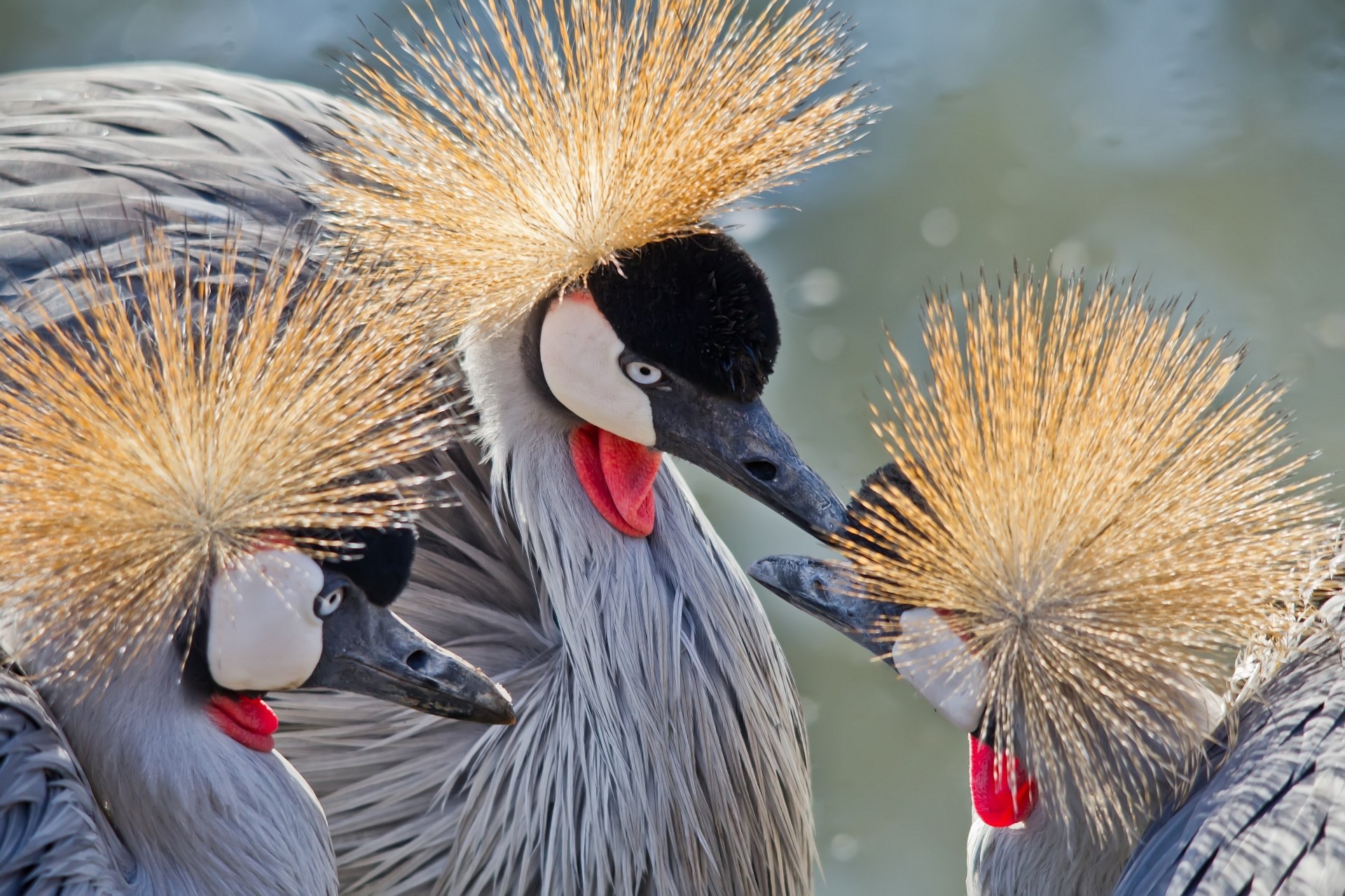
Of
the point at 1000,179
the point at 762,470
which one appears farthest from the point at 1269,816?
the point at 1000,179

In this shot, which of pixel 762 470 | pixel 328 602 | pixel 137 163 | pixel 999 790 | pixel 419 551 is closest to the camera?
pixel 328 602

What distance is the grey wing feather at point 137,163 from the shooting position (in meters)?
1.67

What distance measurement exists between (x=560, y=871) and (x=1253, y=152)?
2307 mm

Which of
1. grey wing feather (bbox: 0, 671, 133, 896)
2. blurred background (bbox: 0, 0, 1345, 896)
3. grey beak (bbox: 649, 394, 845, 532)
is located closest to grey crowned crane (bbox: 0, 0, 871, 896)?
grey beak (bbox: 649, 394, 845, 532)

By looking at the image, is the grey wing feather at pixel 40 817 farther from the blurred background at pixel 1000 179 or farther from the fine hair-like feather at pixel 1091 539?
the blurred background at pixel 1000 179

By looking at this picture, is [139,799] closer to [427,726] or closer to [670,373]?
[427,726]

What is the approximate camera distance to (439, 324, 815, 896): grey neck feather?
1.57 meters

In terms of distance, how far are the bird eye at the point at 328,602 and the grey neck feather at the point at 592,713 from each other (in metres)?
0.30

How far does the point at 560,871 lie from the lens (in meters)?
1.58

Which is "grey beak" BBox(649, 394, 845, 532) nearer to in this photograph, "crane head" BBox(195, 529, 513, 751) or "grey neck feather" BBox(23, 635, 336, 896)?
"crane head" BBox(195, 529, 513, 751)

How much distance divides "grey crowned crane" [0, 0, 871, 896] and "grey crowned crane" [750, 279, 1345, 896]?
0.56 feet

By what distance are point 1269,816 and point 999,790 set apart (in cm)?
23

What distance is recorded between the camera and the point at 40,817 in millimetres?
1260

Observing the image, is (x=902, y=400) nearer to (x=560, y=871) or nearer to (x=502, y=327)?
(x=502, y=327)
